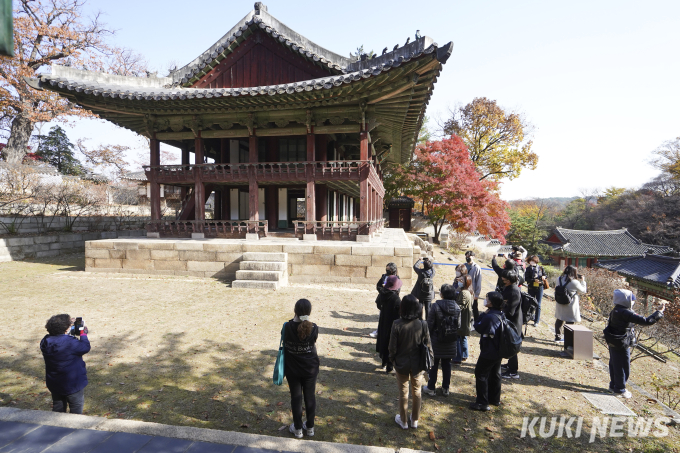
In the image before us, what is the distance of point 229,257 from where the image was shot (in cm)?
1059

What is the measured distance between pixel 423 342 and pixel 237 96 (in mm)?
10316

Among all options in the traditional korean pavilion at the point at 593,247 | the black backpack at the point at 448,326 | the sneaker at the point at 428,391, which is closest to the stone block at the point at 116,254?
the sneaker at the point at 428,391

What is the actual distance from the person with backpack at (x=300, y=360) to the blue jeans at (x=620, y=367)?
14.2 ft

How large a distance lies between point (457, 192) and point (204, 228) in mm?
17997

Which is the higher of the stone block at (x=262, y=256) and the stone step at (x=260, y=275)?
the stone block at (x=262, y=256)

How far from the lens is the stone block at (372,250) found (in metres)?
9.73

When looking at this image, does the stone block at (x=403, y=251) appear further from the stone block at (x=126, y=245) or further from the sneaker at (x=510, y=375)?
the stone block at (x=126, y=245)

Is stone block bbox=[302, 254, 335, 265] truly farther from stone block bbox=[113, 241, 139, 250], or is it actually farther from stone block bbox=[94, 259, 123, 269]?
stone block bbox=[94, 259, 123, 269]

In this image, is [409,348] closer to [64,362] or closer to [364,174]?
[64,362]

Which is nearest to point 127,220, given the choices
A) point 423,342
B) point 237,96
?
point 237,96

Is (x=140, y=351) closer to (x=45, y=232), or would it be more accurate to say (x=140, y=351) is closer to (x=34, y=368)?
(x=34, y=368)

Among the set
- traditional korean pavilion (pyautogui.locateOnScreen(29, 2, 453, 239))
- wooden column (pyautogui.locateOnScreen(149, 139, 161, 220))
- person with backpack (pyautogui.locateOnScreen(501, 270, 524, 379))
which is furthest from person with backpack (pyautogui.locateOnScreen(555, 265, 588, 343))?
wooden column (pyautogui.locateOnScreen(149, 139, 161, 220))

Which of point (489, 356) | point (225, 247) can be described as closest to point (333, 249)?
point (225, 247)

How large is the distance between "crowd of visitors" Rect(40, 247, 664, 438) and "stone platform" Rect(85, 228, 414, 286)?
15.3ft
